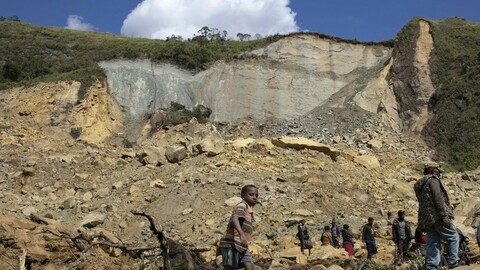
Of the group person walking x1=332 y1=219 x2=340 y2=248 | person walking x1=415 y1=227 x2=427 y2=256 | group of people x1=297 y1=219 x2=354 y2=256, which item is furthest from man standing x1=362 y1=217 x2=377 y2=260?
person walking x1=415 y1=227 x2=427 y2=256

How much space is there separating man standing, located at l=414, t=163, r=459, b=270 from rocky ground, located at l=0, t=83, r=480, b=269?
2418mm

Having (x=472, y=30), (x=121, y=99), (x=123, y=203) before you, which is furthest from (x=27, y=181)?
(x=472, y=30)

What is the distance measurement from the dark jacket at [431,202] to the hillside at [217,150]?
4.12 ft

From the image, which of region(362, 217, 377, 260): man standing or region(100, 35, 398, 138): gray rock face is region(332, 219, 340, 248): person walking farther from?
region(100, 35, 398, 138): gray rock face

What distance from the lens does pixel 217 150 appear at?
18844 mm

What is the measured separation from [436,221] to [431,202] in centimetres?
21

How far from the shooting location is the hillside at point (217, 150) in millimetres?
11773

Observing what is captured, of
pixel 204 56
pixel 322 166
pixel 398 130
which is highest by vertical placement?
pixel 204 56

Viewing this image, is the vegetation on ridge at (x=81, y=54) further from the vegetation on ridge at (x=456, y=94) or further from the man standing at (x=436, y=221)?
the man standing at (x=436, y=221)

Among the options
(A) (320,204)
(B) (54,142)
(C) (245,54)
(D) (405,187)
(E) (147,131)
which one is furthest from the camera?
(C) (245,54)

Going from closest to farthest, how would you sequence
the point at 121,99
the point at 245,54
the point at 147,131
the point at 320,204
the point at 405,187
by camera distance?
1. the point at 320,204
2. the point at 405,187
3. the point at 147,131
4. the point at 121,99
5. the point at 245,54

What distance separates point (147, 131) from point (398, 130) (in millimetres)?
12462

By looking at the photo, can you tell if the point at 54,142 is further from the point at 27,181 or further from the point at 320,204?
the point at 320,204

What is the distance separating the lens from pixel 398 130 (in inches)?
1139
